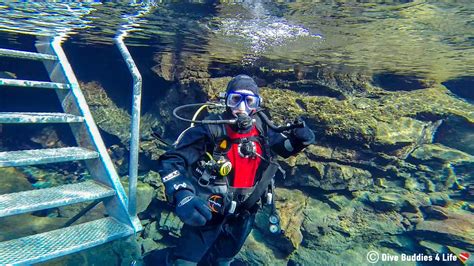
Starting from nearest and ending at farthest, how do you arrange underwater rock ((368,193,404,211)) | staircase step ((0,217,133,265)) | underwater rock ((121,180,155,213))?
staircase step ((0,217,133,265)), underwater rock ((121,180,155,213)), underwater rock ((368,193,404,211))

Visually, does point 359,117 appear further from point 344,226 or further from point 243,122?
point 243,122

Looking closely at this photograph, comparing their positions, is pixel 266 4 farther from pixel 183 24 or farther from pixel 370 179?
pixel 370 179

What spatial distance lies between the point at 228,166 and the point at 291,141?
82cm

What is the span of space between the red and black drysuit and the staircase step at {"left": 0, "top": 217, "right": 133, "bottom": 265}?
0.66m

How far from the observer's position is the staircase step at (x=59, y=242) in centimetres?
220

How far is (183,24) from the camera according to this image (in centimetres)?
565

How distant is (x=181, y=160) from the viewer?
287 cm

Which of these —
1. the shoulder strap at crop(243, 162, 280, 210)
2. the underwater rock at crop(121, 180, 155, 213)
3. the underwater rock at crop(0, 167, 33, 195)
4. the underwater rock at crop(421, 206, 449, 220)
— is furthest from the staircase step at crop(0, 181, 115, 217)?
the underwater rock at crop(421, 206, 449, 220)

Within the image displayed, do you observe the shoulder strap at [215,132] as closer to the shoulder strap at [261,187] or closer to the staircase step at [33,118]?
the shoulder strap at [261,187]

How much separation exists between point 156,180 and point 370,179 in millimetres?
4676

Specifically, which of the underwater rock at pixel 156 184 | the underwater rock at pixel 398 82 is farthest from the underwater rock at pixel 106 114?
the underwater rock at pixel 398 82

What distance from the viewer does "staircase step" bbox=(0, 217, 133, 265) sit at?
7.22ft

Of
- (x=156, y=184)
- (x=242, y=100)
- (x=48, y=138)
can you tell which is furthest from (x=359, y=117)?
(x=48, y=138)

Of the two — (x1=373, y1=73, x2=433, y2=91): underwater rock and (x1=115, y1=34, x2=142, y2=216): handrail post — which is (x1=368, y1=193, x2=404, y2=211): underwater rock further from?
(x1=115, y1=34, x2=142, y2=216): handrail post
